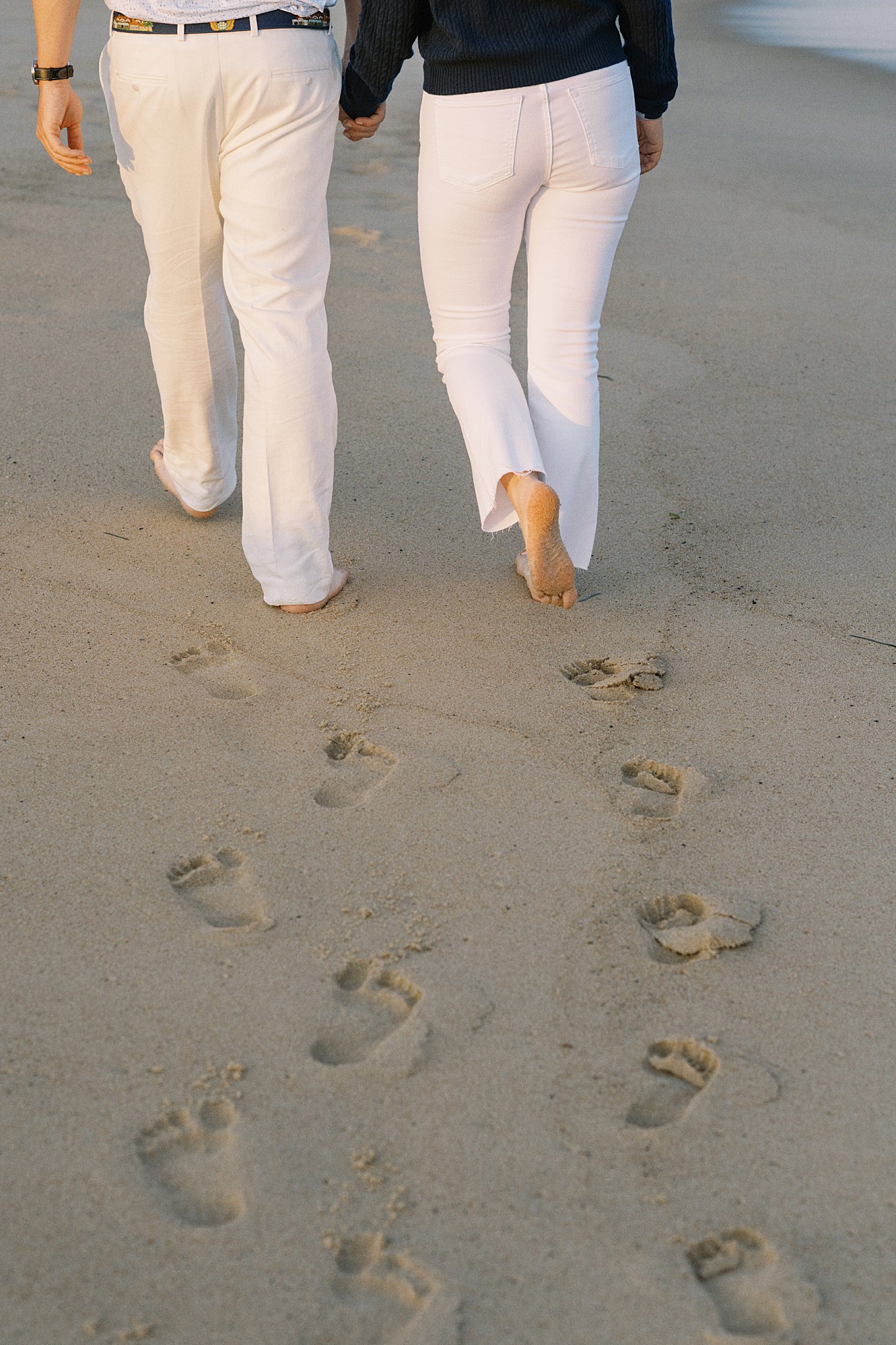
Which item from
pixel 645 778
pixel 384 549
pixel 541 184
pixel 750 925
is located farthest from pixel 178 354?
pixel 750 925

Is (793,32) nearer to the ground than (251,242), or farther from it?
nearer to the ground

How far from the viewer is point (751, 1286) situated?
1396 mm

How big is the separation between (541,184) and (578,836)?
127 centimetres

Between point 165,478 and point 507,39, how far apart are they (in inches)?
53.3

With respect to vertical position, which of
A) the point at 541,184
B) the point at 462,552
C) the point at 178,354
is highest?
the point at 541,184

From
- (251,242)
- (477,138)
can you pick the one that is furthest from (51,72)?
(477,138)

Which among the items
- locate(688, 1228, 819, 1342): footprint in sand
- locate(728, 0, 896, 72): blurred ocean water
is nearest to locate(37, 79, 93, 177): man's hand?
locate(688, 1228, 819, 1342): footprint in sand

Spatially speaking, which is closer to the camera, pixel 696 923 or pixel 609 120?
pixel 696 923

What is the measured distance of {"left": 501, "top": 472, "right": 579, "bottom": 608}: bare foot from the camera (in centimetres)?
243

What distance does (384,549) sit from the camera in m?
3.04

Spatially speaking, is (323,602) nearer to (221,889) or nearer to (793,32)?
(221,889)

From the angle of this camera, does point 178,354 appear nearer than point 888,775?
No

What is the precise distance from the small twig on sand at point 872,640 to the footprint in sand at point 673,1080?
1.30m

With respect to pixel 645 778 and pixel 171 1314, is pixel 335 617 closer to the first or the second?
pixel 645 778
